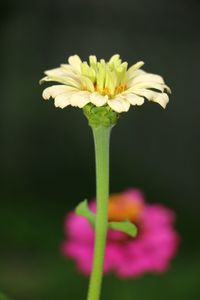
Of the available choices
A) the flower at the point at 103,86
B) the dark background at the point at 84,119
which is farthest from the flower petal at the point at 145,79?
the dark background at the point at 84,119

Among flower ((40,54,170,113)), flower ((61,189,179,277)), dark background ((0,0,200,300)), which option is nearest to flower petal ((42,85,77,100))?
flower ((40,54,170,113))

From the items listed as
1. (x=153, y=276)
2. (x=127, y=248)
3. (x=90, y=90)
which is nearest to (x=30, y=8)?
(x=153, y=276)

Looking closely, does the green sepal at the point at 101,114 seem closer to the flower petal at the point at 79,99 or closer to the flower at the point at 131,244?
the flower petal at the point at 79,99

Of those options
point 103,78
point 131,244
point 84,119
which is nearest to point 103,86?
point 103,78

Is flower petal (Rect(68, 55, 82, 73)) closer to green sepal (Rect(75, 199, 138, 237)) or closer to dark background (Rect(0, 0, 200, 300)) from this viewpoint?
green sepal (Rect(75, 199, 138, 237))

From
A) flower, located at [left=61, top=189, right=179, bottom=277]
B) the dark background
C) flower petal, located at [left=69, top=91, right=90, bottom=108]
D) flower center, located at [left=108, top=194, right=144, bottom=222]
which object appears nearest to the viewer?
flower petal, located at [left=69, top=91, right=90, bottom=108]

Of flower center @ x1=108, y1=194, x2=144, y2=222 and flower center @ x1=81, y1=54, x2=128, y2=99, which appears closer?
flower center @ x1=81, y1=54, x2=128, y2=99

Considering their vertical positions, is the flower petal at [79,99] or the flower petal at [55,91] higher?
the flower petal at [55,91]
